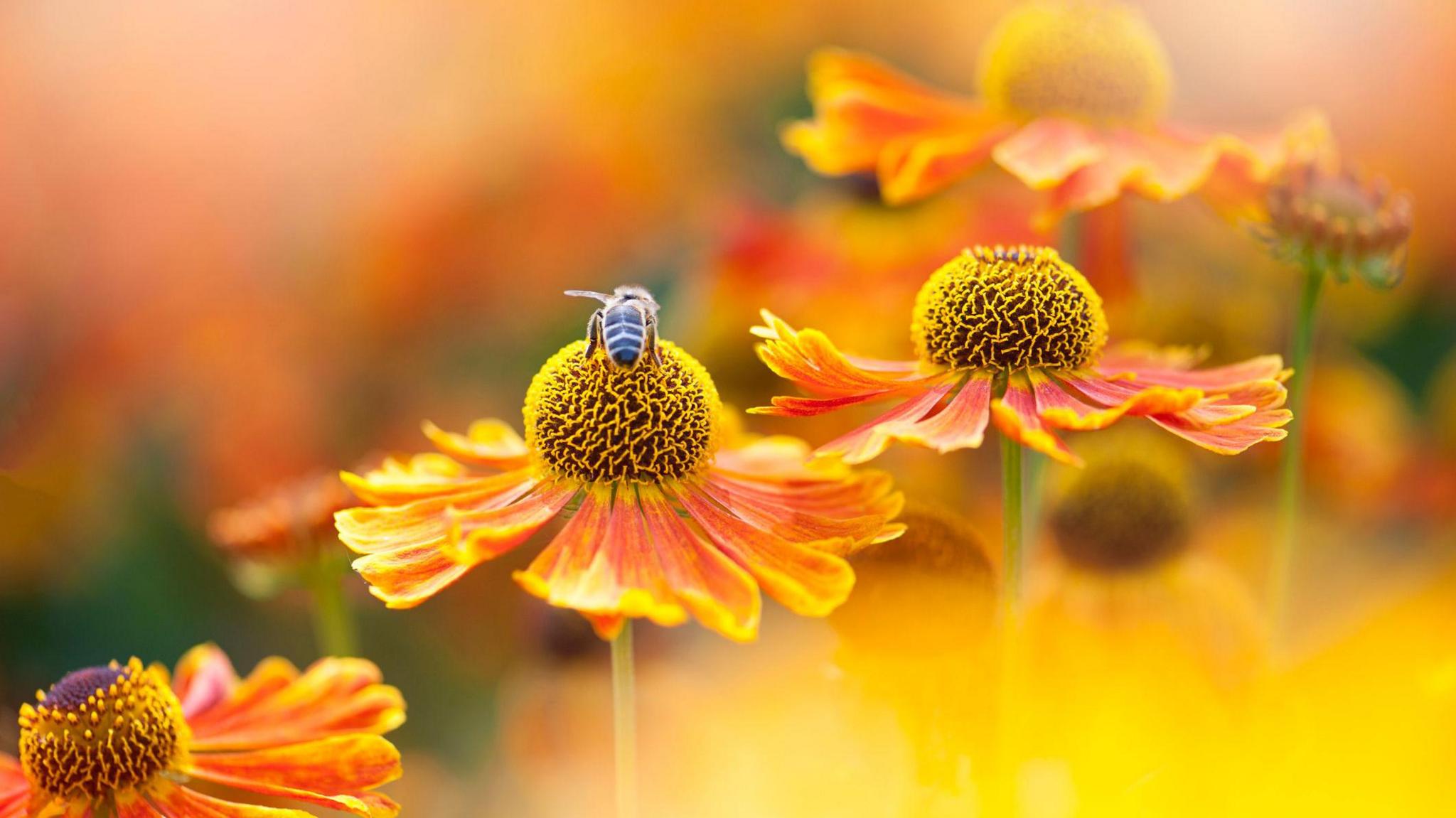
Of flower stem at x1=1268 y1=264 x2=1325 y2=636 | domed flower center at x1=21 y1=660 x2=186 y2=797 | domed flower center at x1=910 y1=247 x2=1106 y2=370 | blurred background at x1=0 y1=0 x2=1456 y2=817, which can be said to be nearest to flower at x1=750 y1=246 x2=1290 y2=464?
domed flower center at x1=910 y1=247 x2=1106 y2=370

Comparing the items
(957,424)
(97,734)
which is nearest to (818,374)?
(957,424)

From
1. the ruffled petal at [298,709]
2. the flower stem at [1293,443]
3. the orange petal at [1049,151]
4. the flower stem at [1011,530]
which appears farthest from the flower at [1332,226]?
the ruffled petal at [298,709]

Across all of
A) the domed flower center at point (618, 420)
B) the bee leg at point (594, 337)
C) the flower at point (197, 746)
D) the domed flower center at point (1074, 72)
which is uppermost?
the domed flower center at point (1074, 72)

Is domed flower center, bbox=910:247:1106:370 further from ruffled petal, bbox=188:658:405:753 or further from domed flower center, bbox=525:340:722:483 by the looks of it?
ruffled petal, bbox=188:658:405:753

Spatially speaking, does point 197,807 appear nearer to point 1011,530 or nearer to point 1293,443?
point 1011,530

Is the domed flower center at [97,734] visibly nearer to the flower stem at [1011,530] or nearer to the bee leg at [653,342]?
the bee leg at [653,342]

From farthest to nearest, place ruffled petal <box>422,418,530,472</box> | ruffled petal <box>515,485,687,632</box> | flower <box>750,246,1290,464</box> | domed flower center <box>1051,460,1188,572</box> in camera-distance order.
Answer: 1. domed flower center <box>1051,460,1188,572</box>
2. ruffled petal <box>422,418,530,472</box>
3. flower <box>750,246,1290,464</box>
4. ruffled petal <box>515,485,687,632</box>
